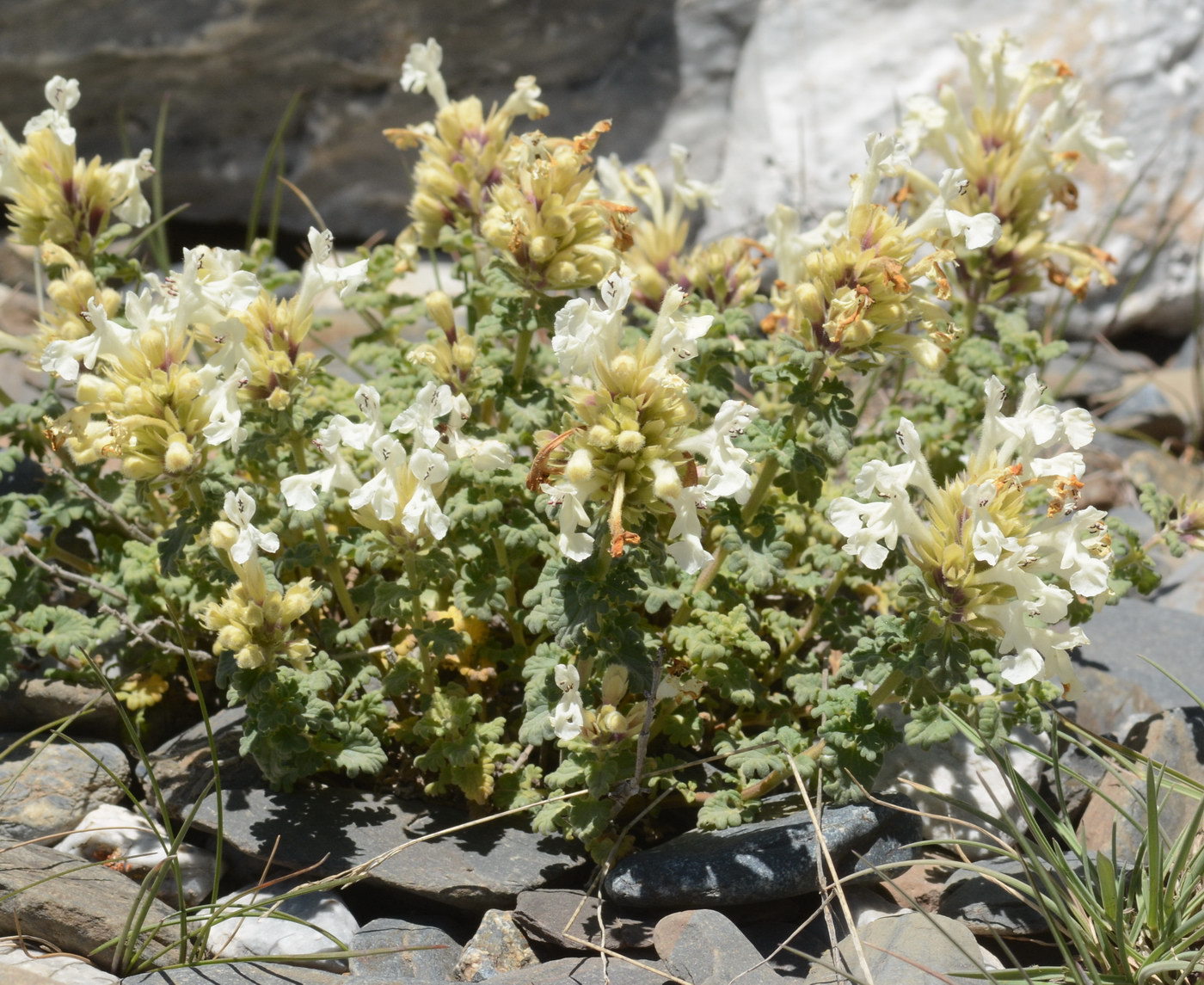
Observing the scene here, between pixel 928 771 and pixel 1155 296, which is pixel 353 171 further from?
pixel 928 771

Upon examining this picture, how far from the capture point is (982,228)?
2.97 meters

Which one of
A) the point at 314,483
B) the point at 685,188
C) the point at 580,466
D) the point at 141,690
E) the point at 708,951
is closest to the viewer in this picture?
the point at 580,466

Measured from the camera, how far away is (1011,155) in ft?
13.0

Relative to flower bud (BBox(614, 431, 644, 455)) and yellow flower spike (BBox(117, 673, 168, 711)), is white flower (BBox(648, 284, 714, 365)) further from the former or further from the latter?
yellow flower spike (BBox(117, 673, 168, 711))

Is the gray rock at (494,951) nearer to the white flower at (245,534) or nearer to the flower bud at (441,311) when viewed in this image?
the white flower at (245,534)

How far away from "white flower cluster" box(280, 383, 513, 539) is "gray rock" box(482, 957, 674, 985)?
3.70ft

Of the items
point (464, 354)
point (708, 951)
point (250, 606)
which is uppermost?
point (464, 354)

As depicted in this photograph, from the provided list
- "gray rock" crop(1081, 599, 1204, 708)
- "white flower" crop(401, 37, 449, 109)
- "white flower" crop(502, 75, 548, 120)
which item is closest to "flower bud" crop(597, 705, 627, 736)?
"gray rock" crop(1081, 599, 1204, 708)

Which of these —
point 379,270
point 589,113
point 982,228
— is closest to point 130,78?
point 589,113

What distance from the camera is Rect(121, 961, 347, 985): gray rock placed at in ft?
9.48

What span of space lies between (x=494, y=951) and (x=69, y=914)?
111 cm

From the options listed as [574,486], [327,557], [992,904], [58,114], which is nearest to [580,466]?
[574,486]

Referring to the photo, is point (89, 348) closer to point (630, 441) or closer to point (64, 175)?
point (64, 175)

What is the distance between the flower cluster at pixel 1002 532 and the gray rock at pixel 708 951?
3.24 feet
